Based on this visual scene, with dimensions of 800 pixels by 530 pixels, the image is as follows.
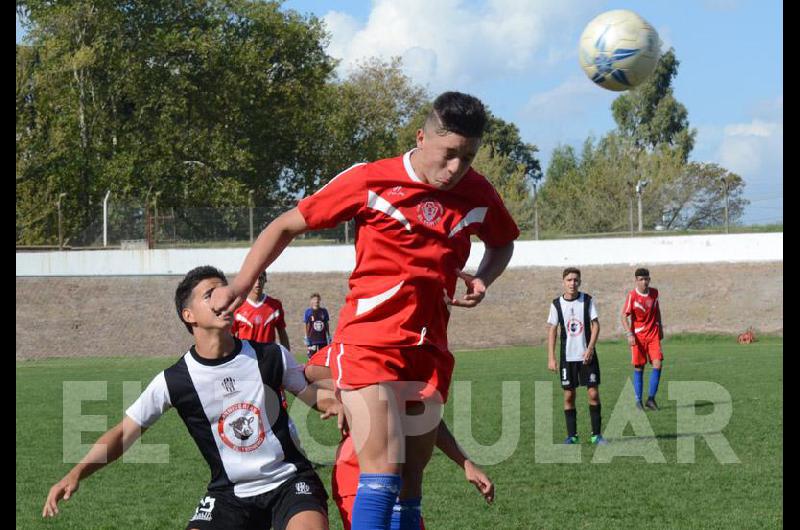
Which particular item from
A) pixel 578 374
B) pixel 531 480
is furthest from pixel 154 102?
pixel 531 480

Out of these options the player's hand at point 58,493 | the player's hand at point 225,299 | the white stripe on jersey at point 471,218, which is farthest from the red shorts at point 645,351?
the player's hand at point 225,299

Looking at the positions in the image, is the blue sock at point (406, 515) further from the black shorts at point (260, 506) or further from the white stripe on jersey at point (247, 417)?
the white stripe on jersey at point (247, 417)

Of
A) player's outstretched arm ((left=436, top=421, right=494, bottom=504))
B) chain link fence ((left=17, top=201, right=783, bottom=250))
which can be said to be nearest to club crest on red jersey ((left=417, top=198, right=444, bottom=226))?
player's outstretched arm ((left=436, top=421, right=494, bottom=504))

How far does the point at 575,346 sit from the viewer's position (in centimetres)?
1293

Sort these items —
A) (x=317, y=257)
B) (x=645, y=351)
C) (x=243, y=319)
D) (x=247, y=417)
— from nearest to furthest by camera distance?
(x=247, y=417) < (x=243, y=319) < (x=645, y=351) < (x=317, y=257)

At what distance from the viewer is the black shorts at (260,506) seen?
510cm

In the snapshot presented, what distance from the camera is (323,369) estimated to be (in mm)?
5344

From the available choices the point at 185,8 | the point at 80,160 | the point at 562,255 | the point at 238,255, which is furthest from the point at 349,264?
the point at 185,8

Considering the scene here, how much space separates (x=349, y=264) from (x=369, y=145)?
77.4 ft

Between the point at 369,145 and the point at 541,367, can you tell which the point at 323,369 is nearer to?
the point at 541,367

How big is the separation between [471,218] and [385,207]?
44cm

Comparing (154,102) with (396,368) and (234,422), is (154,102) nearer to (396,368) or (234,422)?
(234,422)

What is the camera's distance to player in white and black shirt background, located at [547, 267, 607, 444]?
12.3 meters

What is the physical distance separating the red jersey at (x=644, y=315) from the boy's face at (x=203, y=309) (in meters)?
11.6
